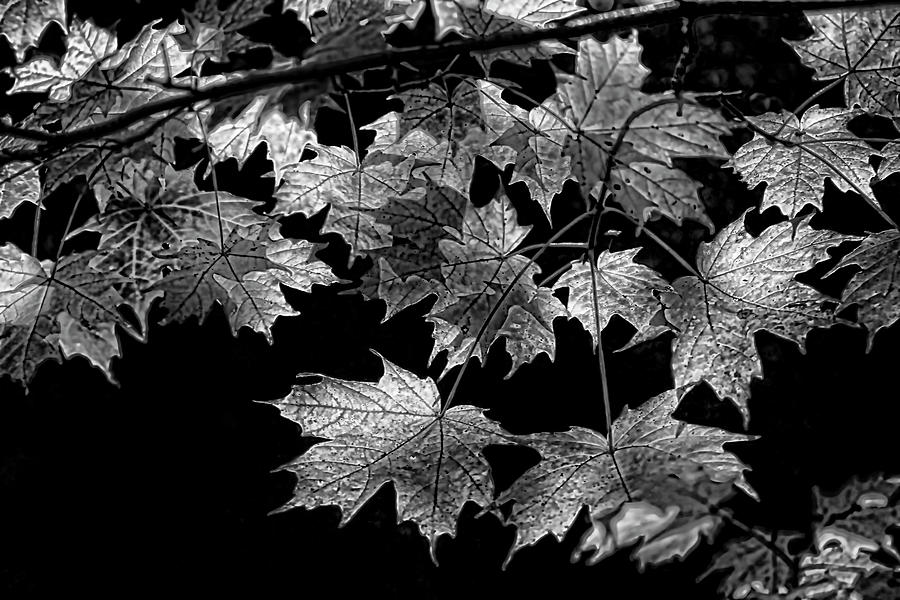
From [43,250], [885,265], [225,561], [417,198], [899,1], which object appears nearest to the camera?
[899,1]

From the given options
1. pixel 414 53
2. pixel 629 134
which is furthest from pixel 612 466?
pixel 414 53

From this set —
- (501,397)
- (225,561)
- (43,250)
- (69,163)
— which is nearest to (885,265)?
(501,397)

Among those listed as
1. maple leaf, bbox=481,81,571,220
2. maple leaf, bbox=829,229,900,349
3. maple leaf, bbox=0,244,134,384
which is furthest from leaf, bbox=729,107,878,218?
maple leaf, bbox=0,244,134,384

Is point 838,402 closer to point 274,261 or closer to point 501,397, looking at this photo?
point 501,397

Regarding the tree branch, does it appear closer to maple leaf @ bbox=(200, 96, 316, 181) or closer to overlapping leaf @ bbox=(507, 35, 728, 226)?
overlapping leaf @ bbox=(507, 35, 728, 226)

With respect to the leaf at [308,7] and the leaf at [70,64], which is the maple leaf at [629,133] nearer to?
the leaf at [308,7]

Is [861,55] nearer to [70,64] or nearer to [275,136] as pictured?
[275,136]

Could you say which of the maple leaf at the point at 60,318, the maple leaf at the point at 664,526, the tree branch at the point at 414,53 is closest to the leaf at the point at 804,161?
the tree branch at the point at 414,53
